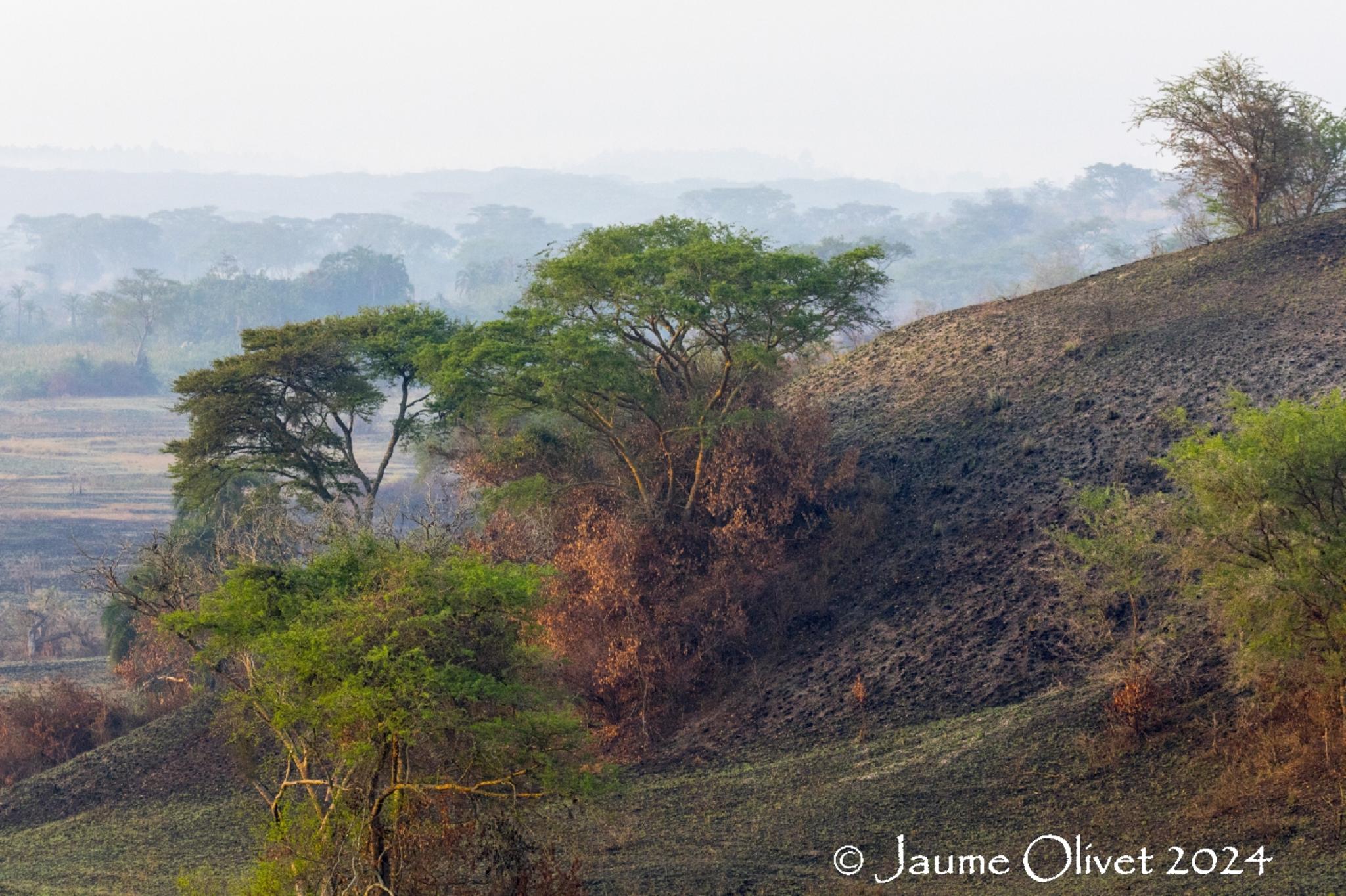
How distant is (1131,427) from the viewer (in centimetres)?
2269

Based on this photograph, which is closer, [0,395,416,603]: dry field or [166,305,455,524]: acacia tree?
[166,305,455,524]: acacia tree

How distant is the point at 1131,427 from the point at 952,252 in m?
125

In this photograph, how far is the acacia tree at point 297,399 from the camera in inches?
1013

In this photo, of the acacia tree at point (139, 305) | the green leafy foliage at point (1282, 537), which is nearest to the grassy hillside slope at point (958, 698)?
the green leafy foliage at point (1282, 537)

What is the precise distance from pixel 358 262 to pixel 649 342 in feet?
341

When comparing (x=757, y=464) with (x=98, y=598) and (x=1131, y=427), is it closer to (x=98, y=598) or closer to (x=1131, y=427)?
(x=1131, y=427)

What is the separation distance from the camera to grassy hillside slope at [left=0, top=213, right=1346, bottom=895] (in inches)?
550

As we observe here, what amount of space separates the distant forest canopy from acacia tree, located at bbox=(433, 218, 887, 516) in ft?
166

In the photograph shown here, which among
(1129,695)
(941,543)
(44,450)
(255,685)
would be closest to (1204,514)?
(1129,695)

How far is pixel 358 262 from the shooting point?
122938mm

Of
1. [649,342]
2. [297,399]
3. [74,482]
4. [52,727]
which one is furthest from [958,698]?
[74,482]

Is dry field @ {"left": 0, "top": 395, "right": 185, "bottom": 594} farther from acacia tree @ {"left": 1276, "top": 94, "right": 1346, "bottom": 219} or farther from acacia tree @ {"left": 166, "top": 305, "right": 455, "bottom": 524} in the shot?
acacia tree @ {"left": 1276, "top": 94, "right": 1346, "bottom": 219}

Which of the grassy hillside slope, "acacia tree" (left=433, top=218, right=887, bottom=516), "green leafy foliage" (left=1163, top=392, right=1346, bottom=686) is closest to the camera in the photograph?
"green leafy foliage" (left=1163, top=392, right=1346, bottom=686)

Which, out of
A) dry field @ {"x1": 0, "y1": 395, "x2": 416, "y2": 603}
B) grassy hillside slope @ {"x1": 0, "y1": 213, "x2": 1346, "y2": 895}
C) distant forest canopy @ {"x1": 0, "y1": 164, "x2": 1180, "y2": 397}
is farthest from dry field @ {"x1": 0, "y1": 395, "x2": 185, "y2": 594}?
grassy hillside slope @ {"x1": 0, "y1": 213, "x2": 1346, "y2": 895}
